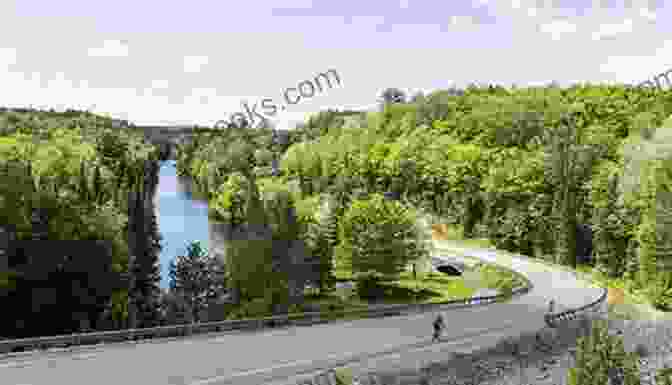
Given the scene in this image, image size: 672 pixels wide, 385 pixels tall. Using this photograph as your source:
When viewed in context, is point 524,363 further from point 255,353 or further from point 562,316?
point 255,353

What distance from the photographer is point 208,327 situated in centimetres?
2427

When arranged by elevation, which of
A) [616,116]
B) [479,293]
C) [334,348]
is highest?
[616,116]

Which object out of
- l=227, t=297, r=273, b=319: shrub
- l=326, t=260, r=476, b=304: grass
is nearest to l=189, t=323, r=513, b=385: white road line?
l=227, t=297, r=273, b=319: shrub

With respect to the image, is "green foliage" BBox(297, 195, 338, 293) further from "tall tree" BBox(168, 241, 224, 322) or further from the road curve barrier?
the road curve barrier

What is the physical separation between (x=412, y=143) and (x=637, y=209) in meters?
57.6

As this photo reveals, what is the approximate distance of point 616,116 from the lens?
328 ft

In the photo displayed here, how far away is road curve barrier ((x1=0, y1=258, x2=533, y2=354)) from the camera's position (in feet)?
65.6

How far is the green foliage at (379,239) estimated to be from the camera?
166ft

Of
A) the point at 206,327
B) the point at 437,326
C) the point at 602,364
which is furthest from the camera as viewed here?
the point at 437,326

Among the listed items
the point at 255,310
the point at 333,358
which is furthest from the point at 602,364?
the point at 255,310

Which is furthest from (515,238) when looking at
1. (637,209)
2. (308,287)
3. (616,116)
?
(616,116)

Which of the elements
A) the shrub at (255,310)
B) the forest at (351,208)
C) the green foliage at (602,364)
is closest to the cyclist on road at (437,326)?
the shrub at (255,310)

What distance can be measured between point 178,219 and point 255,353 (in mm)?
83201

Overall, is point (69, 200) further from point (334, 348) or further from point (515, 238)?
point (515, 238)
